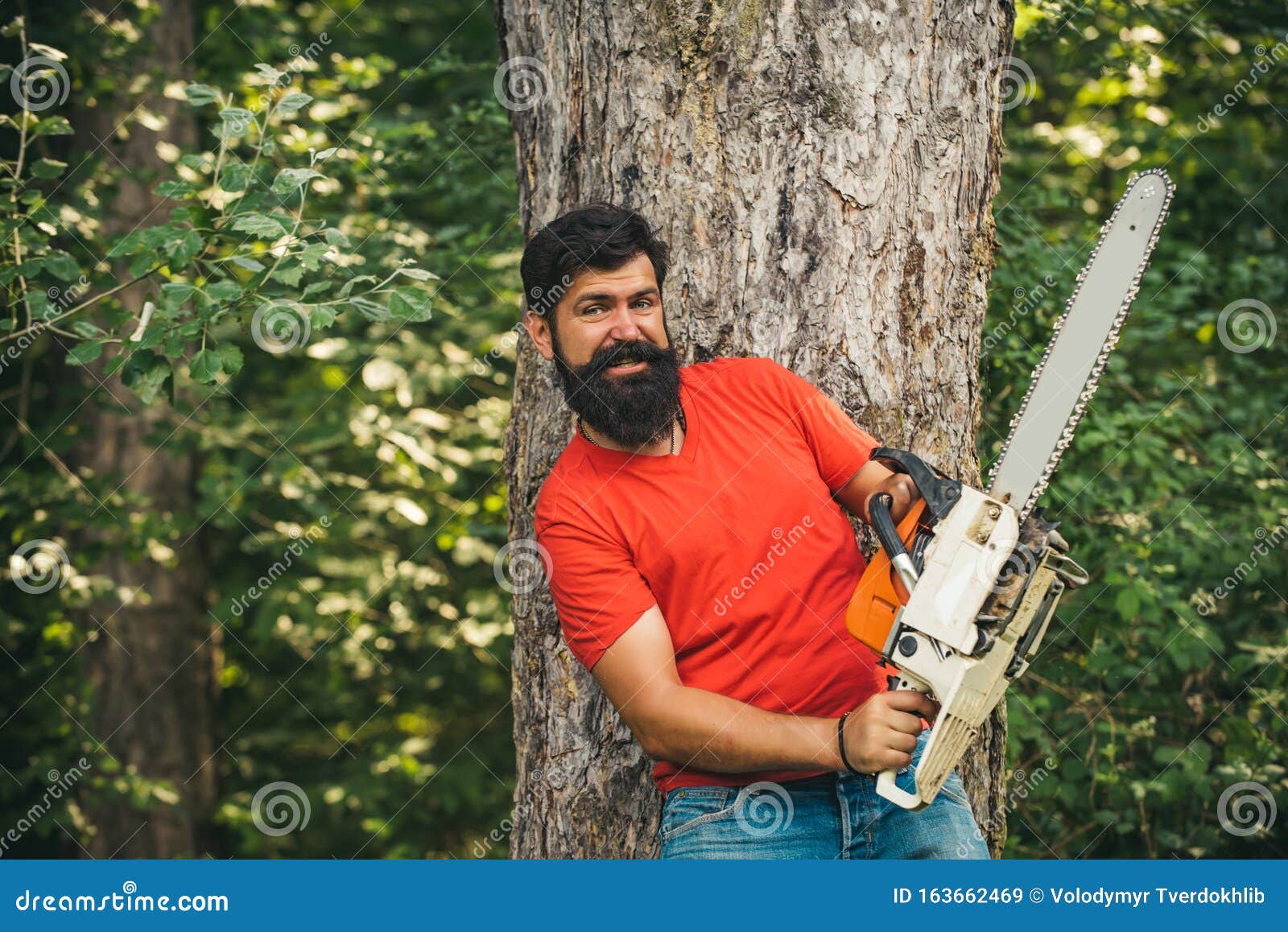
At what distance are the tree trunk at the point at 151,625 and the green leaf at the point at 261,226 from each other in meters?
3.78

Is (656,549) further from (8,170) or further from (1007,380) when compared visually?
(8,170)

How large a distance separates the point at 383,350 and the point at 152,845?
3.91 metres

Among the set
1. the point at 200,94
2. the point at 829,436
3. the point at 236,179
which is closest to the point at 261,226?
the point at 236,179

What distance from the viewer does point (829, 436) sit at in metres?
2.51

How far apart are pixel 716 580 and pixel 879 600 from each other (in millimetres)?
384

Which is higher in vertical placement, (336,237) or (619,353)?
(336,237)

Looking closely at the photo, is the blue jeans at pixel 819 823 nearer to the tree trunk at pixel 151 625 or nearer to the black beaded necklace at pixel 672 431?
the black beaded necklace at pixel 672 431

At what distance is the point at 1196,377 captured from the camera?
13.7 feet

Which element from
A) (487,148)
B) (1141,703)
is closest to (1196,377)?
(1141,703)

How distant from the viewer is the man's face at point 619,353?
2439mm

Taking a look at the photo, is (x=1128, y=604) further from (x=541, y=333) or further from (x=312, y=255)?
(x=312, y=255)

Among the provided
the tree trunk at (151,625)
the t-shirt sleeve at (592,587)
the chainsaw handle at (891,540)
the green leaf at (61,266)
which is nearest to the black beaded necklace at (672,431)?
the t-shirt sleeve at (592,587)

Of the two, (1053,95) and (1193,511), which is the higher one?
(1053,95)

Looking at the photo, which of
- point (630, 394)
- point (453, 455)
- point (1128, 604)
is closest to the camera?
point (630, 394)
